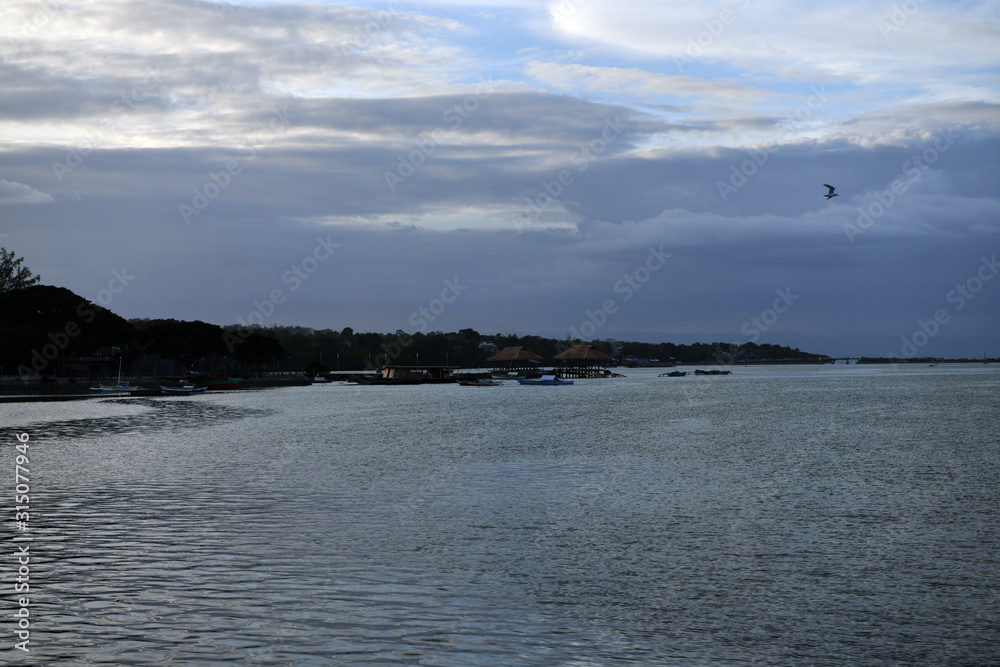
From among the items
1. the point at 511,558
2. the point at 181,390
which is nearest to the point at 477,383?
the point at 181,390

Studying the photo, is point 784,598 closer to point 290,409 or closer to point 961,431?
point 961,431

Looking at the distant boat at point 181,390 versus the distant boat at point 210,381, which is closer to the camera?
the distant boat at point 181,390

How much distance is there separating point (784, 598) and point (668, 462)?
73.7 ft

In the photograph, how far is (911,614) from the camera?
43.8ft

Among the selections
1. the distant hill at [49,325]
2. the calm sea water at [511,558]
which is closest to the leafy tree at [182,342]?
the distant hill at [49,325]

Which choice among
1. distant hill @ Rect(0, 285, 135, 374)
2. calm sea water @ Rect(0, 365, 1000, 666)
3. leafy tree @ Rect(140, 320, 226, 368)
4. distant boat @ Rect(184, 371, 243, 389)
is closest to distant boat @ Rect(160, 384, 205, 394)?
distant boat @ Rect(184, 371, 243, 389)

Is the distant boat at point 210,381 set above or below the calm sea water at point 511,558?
below

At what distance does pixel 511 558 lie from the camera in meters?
17.4

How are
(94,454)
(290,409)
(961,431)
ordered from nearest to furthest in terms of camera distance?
(94,454) → (961,431) → (290,409)

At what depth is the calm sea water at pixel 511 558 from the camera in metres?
11.8

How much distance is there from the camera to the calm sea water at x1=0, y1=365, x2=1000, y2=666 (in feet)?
38.7

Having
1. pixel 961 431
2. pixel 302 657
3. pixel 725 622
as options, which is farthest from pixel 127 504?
pixel 961 431

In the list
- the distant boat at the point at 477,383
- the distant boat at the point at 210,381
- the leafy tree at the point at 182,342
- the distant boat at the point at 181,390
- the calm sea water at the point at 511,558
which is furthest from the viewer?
the distant boat at the point at 477,383

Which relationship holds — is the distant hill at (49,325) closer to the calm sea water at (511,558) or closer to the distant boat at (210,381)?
the distant boat at (210,381)
